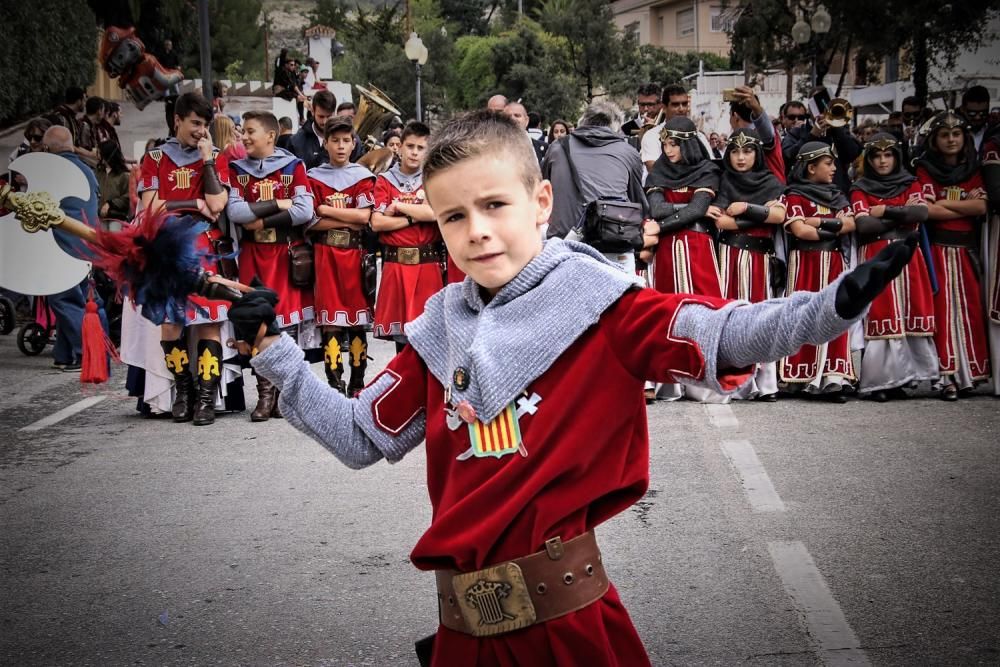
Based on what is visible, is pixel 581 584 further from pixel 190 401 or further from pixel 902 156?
pixel 902 156

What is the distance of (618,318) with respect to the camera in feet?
7.76

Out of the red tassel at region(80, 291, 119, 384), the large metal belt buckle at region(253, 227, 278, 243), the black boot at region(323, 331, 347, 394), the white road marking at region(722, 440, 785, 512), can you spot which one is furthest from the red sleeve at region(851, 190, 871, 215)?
the red tassel at region(80, 291, 119, 384)

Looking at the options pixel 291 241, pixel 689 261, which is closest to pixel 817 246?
pixel 689 261

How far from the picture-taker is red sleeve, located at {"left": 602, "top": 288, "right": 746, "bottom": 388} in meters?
2.23

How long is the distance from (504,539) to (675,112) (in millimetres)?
9110

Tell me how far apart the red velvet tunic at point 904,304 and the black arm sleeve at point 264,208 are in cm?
439

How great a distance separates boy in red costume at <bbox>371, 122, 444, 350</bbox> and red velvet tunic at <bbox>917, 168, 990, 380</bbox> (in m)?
3.83

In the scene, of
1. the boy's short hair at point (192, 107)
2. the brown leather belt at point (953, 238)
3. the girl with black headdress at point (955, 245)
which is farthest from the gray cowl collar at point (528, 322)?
the brown leather belt at point (953, 238)

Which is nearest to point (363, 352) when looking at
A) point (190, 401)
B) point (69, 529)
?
point (190, 401)

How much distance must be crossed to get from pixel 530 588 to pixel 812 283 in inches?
296

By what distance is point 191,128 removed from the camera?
8570mm

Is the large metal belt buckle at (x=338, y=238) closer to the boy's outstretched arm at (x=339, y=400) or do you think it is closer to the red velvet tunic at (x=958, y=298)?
the red velvet tunic at (x=958, y=298)

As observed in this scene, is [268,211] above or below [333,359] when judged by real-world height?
above

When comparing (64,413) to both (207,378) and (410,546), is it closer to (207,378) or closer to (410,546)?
(207,378)
